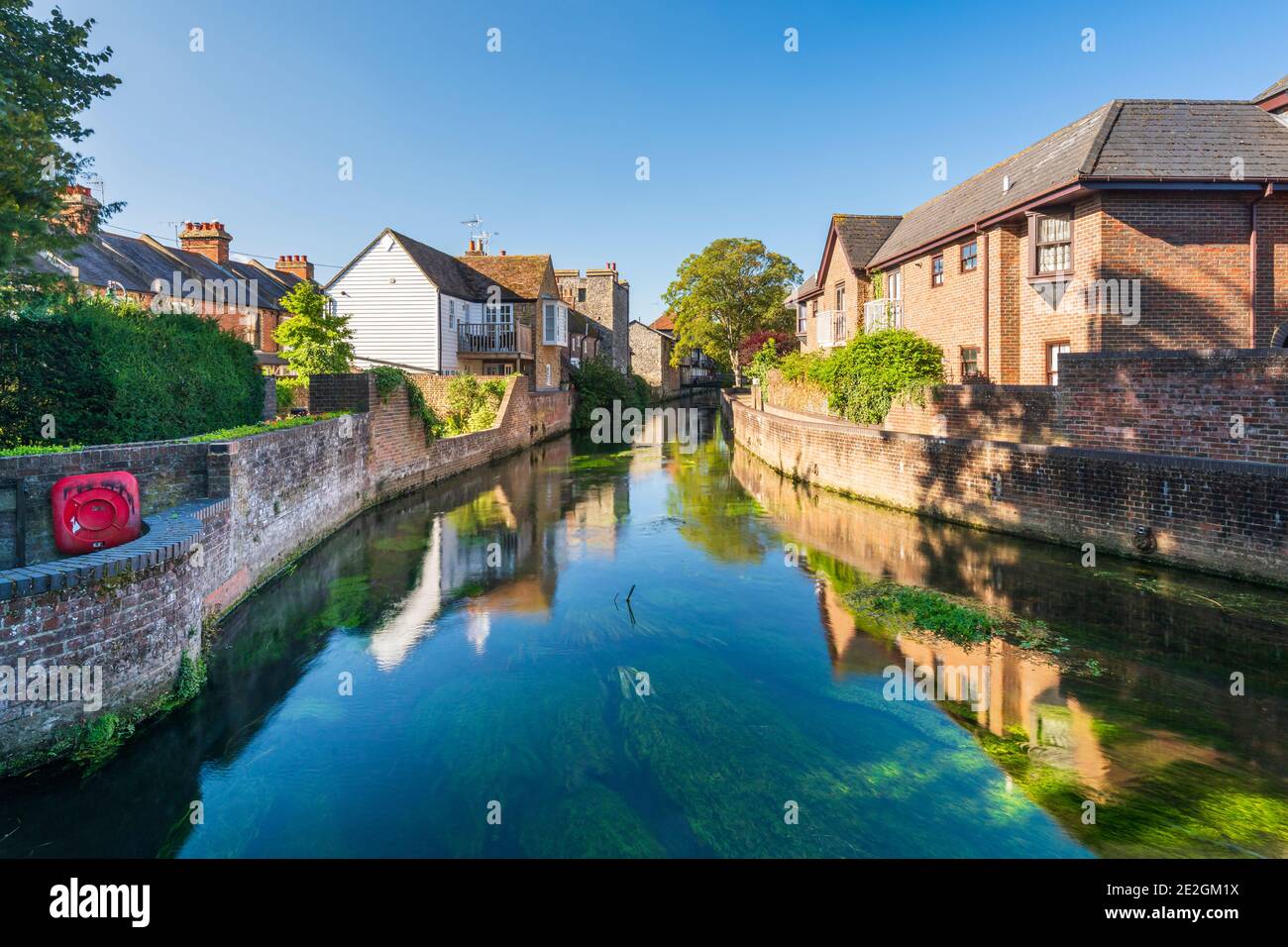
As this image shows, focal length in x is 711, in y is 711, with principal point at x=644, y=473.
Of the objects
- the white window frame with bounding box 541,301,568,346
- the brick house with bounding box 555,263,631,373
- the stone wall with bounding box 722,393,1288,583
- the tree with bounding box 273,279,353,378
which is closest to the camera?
the stone wall with bounding box 722,393,1288,583

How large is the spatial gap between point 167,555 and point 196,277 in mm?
35655

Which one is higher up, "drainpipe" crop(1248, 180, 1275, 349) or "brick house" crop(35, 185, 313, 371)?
"brick house" crop(35, 185, 313, 371)

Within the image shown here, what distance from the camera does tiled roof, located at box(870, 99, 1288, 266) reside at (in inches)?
670

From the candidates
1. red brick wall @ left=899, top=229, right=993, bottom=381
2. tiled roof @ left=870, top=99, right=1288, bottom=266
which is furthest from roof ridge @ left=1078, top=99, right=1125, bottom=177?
red brick wall @ left=899, top=229, right=993, bottom=381

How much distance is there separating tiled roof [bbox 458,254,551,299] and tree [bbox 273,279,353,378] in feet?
61.0

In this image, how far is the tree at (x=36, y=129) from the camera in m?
10.5

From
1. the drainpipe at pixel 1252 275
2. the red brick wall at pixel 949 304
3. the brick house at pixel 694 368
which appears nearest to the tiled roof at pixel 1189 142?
the drainpipe at pixel 1252 275

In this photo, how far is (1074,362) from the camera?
13805mm

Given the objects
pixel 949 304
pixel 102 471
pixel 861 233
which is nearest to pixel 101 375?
pixel 102 471

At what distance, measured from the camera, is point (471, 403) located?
29.4m

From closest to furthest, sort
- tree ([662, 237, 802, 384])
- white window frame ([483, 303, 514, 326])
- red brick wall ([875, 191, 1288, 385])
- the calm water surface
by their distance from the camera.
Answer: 1. the calm water surface
2. red brick wall ([875, 191, 1288, 385])
3. white window frame ([483, 303, 514, 326])
4. tree ([662, 237, 802, 384])

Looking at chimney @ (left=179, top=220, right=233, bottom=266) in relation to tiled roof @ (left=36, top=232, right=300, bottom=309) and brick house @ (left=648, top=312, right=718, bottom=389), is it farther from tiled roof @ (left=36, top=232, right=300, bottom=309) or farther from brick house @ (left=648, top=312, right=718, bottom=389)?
brick house @ (left=648, top=312, right=718, bottom=389)

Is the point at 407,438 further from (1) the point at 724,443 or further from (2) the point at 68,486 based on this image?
(1) the point at 724,443

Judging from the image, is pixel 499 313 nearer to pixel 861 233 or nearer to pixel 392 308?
pixel 392 308
